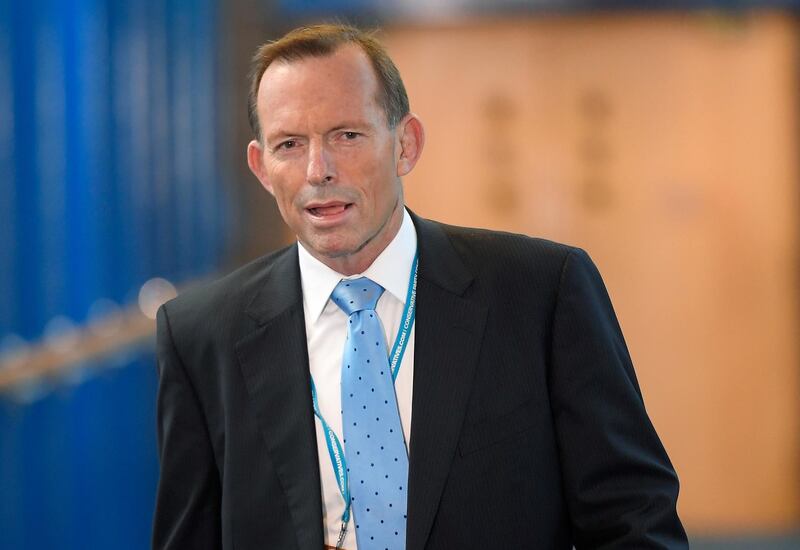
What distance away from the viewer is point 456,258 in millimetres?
1960

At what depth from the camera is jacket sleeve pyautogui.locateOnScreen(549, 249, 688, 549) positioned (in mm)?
1783

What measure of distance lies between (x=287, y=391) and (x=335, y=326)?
140 mm

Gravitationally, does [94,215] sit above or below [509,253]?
below

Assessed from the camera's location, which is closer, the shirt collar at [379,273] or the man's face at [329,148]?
the man's face at [329,148]

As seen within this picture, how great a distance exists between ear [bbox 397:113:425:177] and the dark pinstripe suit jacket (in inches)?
4.5

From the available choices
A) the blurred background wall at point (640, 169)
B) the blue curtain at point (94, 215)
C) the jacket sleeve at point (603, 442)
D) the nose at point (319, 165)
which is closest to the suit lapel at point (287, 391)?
the nose at point (319, 165)

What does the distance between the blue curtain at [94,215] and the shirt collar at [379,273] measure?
52.9 inches

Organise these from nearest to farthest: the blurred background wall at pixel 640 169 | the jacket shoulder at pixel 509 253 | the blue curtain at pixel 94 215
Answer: the jacket shoulder at pixel 509 253
the blue curtain at pixel 94 215
the blurred background wall at pixel 640 169

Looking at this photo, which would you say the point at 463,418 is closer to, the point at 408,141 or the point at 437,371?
the point at 437,371

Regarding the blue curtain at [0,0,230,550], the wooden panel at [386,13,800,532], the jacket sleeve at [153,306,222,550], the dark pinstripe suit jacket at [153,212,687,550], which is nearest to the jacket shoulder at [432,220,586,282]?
the dark pinstripe suit jacket at [153,212,687,550]

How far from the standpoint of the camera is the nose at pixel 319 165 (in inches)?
71.4

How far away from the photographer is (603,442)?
179cm

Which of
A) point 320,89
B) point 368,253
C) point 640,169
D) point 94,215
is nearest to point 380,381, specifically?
point 368,253

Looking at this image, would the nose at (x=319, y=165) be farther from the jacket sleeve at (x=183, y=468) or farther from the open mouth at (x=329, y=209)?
the jacket sleeve at (x=183, y=468)
